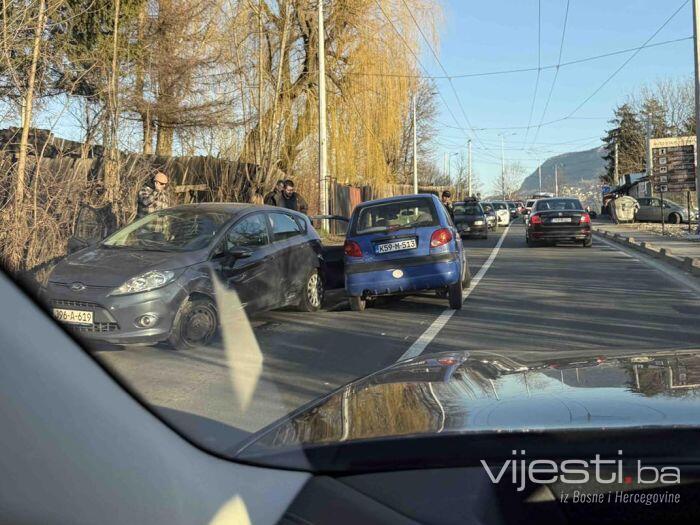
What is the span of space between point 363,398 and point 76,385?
1.16 meters

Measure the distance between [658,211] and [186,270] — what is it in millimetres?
36194

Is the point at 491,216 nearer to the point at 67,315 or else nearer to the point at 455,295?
the point at 455,295

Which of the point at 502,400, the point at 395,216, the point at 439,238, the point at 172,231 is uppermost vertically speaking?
the point at 395,216

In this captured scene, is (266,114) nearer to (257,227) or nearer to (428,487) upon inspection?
(257,227)

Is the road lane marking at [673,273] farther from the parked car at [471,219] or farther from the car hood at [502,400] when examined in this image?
the car hood at [502,400]

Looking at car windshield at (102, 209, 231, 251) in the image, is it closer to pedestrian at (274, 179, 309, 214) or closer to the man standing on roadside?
the man standing on roadside

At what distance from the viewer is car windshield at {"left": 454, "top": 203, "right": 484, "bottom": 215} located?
1048 inches

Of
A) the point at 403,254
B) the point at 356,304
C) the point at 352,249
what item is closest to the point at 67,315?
the point at 403,254

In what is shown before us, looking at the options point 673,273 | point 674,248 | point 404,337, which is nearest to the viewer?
point 404,337

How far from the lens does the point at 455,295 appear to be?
31.0ft

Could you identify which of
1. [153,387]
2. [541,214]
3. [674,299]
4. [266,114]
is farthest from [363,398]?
[541,214]

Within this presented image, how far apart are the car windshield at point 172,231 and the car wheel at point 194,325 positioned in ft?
2.27

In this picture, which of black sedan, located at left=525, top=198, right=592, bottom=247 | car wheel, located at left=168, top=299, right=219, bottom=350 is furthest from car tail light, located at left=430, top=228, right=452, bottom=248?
black sedan, located at left=525, top=198, right=592, bottom=247

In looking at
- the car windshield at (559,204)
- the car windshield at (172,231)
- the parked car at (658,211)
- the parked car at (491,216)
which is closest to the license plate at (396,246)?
the car windshield at (172,231)
